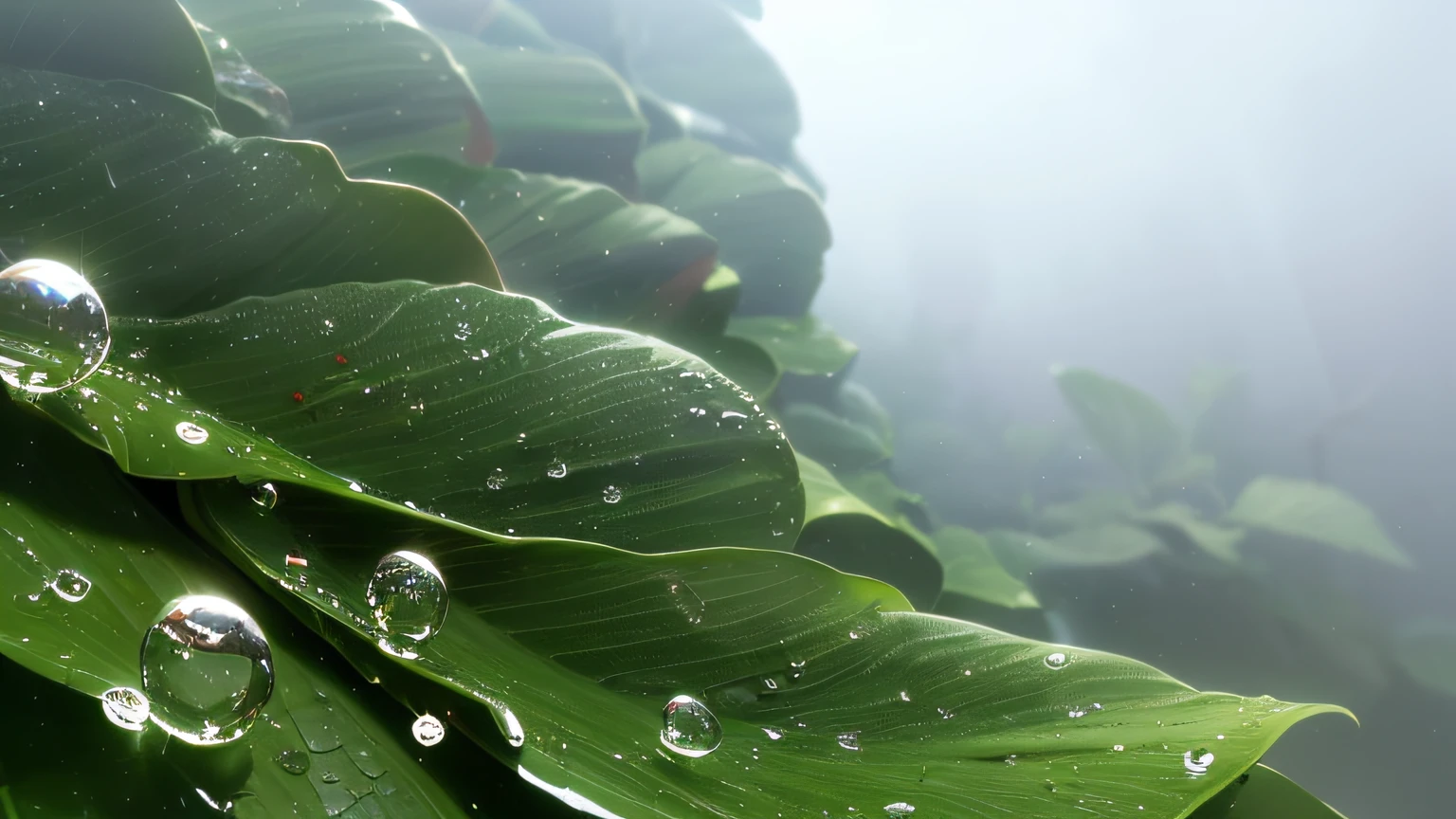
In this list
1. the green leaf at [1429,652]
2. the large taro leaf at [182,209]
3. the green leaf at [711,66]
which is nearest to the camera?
the large taro leaf at [182,209]

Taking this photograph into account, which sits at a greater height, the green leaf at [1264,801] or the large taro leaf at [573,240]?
the large taro leaf at [573,240]

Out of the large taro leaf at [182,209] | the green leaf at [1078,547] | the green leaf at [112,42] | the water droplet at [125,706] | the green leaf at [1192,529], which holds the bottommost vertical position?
the green leaf at [1078,547]

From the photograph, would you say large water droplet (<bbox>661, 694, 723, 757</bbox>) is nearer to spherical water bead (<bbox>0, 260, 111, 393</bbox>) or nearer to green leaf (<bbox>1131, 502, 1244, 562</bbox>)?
spherical water bead (<bbox>0, 260, 111, 393</bbox>)

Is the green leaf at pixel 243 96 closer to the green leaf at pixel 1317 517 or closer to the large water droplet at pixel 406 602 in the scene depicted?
the large water droplet at pixel 406 602

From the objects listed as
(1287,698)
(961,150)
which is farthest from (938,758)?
(961,150)

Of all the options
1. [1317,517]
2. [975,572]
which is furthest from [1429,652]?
[975,572]

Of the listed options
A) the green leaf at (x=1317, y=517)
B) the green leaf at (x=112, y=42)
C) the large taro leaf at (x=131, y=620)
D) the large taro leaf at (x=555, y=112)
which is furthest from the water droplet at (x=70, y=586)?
the green leaf at (x=1317, y=517)

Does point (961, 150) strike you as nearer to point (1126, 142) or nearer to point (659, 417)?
point (1126, 142)

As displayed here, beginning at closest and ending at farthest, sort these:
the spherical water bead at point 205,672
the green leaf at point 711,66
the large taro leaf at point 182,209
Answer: the spherical water bead at point 205,672 → the large taro leaf at point 182,209 → the green leaf at point 711,66
